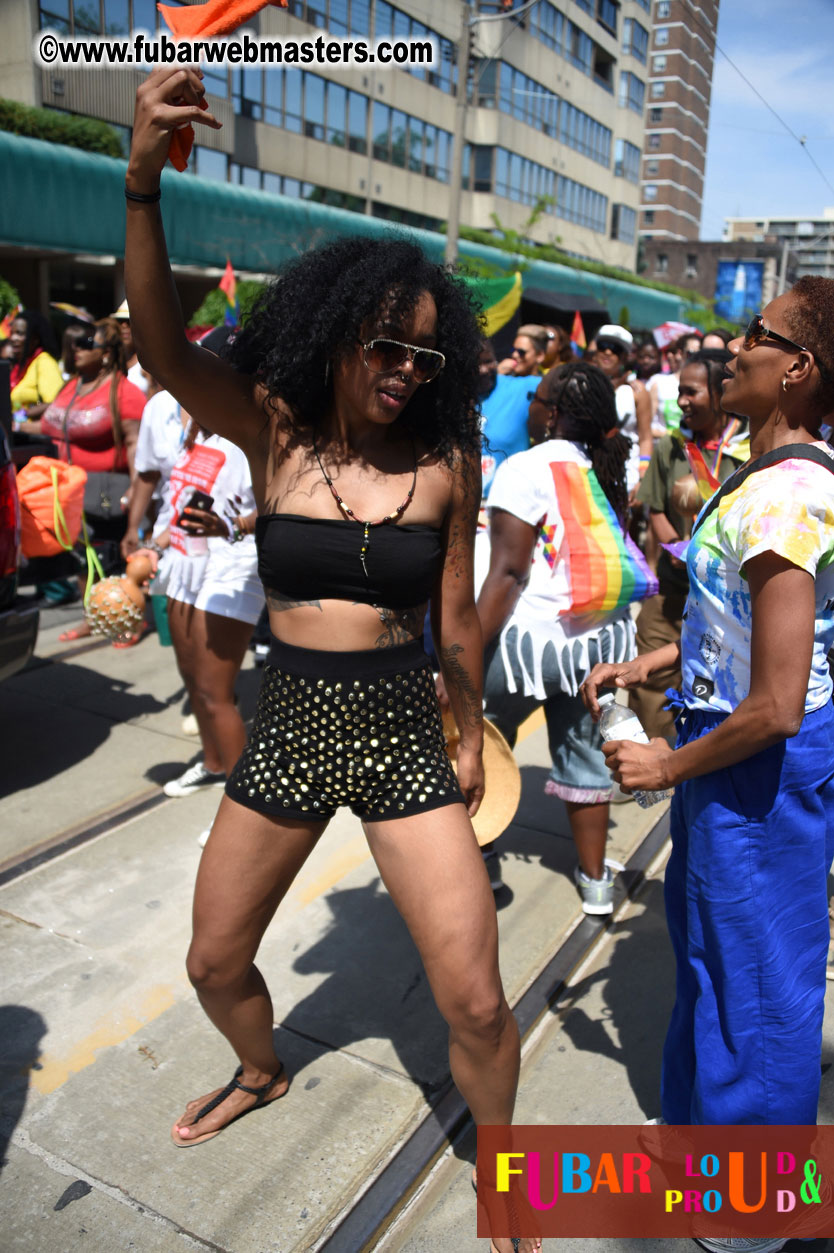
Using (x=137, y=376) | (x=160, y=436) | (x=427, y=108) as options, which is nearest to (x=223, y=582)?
(x=160, y=436)

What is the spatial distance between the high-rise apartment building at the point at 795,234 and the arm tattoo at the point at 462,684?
8499cm

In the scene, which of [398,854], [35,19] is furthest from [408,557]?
[35,19]

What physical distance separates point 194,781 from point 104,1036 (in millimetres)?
1722

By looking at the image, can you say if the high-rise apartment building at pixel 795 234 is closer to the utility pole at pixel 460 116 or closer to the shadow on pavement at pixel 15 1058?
the utility pole at pixel 460 116

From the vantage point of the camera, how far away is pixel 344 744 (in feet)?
7.61

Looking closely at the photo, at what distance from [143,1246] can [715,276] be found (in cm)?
9492

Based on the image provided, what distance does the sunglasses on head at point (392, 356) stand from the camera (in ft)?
7.43

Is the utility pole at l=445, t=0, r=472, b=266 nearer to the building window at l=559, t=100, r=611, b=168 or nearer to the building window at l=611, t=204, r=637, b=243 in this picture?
the building window at l=559, t=100, r=611, b=168

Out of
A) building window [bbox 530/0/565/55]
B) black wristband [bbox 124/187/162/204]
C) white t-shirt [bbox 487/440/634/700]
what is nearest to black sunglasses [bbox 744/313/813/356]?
black wristband [bbox 124/187/162/204]

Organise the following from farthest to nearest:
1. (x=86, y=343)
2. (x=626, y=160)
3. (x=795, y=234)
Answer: (x=795, y=234) → (x=626, y=160) → (x=86, y=343)

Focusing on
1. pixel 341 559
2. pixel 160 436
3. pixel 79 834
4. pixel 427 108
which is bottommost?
pixel 79 834

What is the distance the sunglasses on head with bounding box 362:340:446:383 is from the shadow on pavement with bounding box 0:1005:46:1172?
2112mm

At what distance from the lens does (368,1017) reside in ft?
10.5

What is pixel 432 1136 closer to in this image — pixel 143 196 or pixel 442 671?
pixel 442 671
